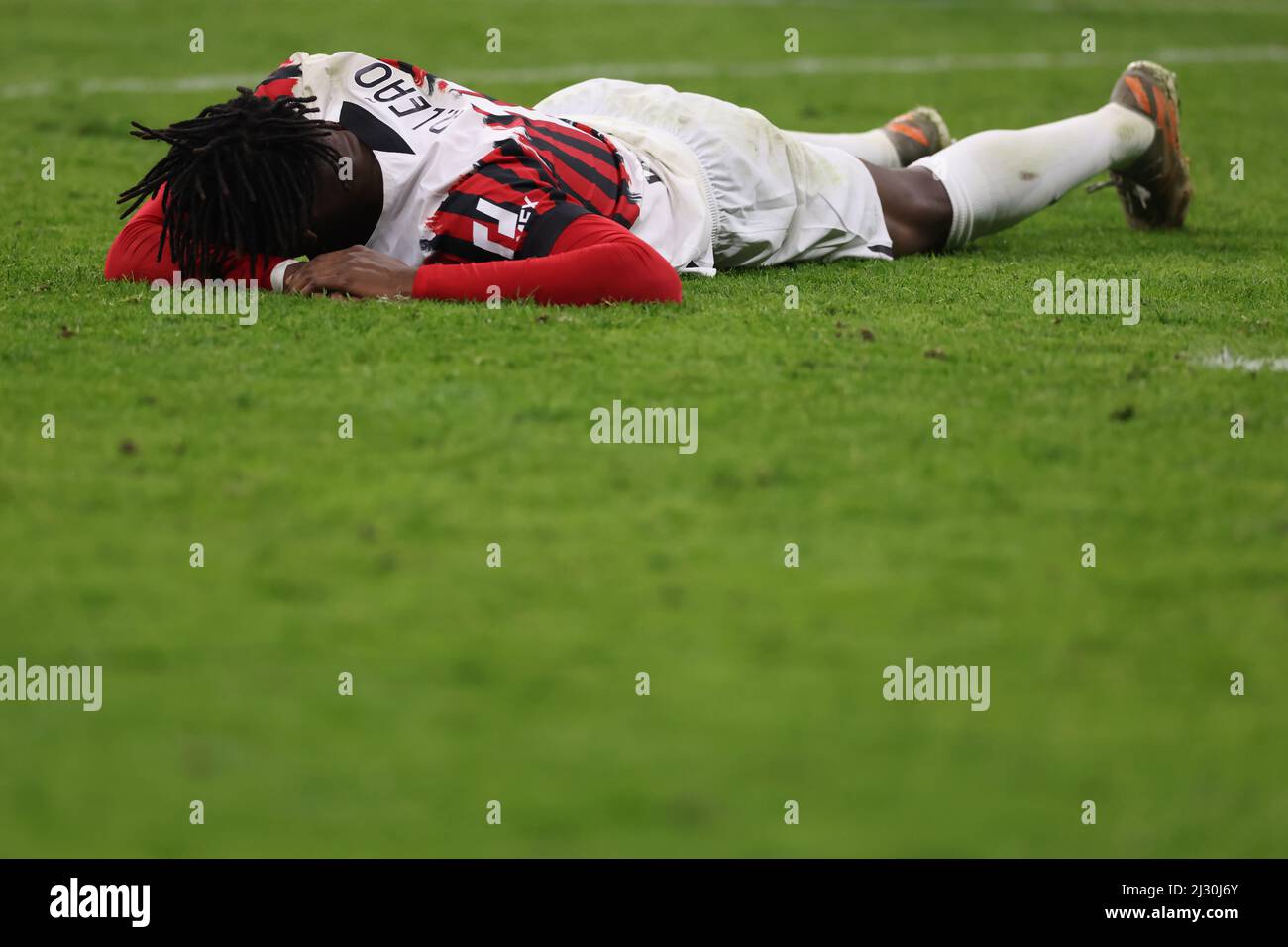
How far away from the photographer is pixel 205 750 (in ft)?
7.88

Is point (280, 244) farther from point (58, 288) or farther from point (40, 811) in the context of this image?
point (40, 811)

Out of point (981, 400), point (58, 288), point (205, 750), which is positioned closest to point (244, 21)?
point (58, 288)

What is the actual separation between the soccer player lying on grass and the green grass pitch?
192mm

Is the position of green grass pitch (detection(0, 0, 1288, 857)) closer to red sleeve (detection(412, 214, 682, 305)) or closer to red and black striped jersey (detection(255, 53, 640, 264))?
Answer: red sleeve (detection(412, 214, 682, 305))

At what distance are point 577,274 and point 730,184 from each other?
1.02m

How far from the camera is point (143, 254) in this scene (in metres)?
5.17

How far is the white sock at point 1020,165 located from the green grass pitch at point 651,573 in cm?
53

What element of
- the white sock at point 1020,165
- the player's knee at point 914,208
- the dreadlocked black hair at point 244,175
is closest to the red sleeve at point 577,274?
the dreadlocked black hair at point 244,175

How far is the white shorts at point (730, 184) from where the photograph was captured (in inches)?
214

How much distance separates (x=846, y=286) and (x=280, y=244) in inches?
73.4

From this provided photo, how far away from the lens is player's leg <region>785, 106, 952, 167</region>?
257 inches

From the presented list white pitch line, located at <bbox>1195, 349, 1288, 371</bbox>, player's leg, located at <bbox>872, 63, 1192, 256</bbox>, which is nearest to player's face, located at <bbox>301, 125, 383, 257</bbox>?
player's leg, located at <bbox>872, 63, 1192, 256</bbox>

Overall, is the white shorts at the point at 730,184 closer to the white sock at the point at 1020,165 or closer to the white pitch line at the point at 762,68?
the white sock at the point at 1020,165

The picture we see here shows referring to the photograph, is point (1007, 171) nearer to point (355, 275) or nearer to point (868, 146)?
point (868, 146)
